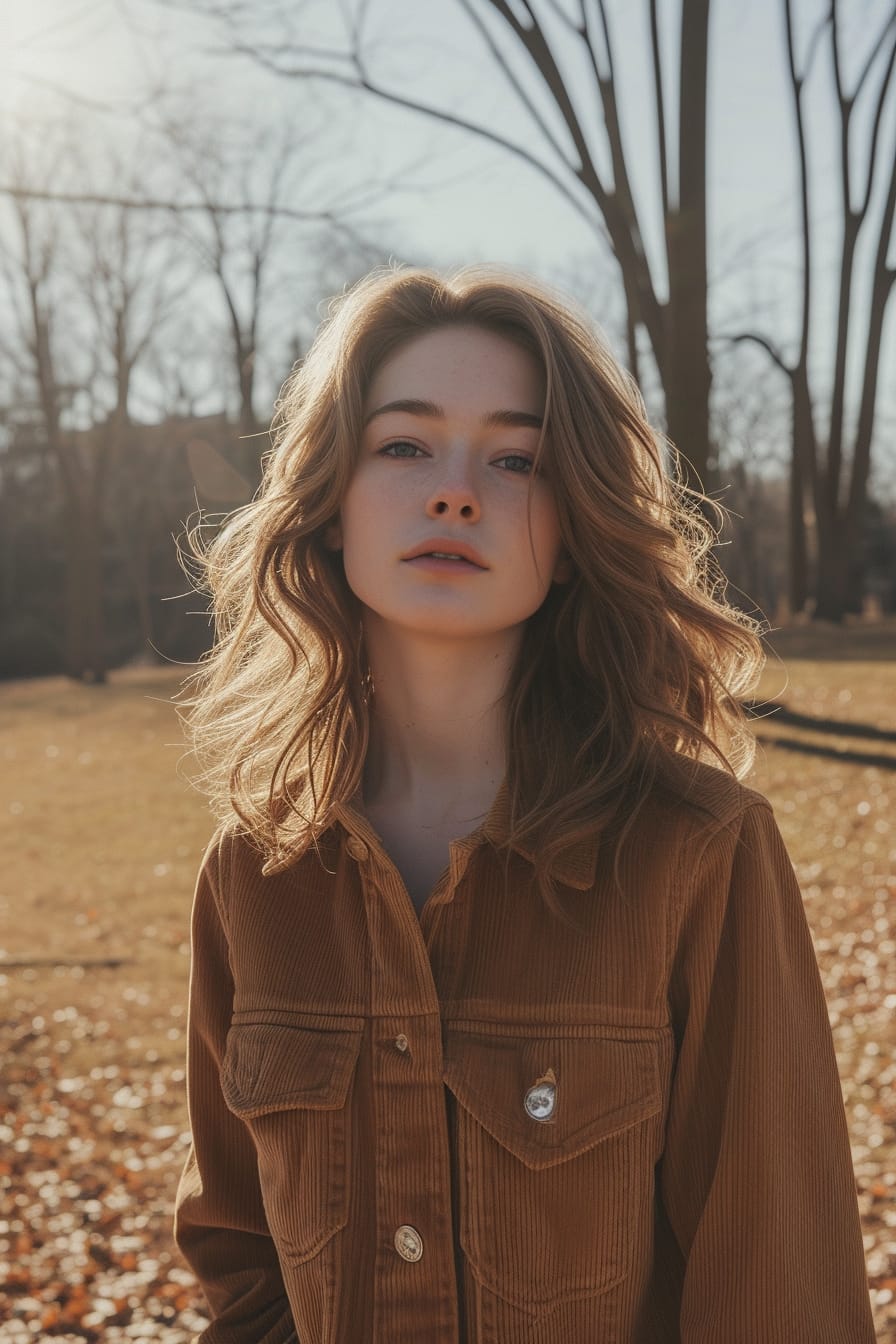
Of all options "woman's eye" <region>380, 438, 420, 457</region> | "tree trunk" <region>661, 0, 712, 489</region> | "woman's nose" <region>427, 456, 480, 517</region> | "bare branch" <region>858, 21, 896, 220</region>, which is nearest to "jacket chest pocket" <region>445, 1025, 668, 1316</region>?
"woman's nose" <region>427, 456, 480, 517</region>

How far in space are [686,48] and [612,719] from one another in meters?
5.29

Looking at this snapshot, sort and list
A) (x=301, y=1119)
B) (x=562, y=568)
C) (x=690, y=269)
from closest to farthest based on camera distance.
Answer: (x=301, y=1119) < (x=562, y=568) < (x=690, y=269)

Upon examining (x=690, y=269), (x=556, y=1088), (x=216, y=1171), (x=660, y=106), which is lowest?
(x=216, y=1171)

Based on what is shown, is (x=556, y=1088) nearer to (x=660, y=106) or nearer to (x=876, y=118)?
(x=660, y=106)

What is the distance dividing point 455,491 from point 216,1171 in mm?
1269

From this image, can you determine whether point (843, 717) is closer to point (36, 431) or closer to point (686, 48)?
point (686, 48)

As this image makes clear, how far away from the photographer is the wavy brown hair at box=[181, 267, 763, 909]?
204 cm

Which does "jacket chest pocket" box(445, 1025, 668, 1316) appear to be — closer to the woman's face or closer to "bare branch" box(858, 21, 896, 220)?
the woman's face

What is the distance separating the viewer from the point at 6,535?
1502 inches

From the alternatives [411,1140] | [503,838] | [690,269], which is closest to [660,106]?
[690,269]

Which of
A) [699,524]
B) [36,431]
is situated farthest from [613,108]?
[36,431]

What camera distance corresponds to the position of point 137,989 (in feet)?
27.0

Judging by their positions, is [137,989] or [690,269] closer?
[690,269]

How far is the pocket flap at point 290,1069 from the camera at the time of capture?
1.88 meters
